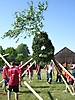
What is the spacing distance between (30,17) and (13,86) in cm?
725

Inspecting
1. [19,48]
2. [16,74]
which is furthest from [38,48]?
Result: [19,48]

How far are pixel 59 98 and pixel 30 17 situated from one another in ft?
22.8

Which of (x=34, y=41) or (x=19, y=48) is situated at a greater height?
(x=19, y=48)

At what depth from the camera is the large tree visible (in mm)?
11930

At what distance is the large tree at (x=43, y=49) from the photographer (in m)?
11.9

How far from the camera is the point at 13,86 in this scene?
34.4ft

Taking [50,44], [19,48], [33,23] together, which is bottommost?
[50,44]

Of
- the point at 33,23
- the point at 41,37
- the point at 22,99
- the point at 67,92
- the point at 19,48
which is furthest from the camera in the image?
the point at 19,48

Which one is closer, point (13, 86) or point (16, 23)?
point (13, 86)

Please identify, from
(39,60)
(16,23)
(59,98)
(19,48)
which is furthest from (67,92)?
(19,48)

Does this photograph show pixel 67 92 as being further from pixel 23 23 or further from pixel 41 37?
pixel 23 23

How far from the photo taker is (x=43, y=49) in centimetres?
1192

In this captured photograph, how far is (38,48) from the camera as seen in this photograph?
12.0 m

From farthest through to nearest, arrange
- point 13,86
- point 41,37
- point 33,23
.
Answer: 1. point 33,23
2. point 41,37
3. point 13,86
